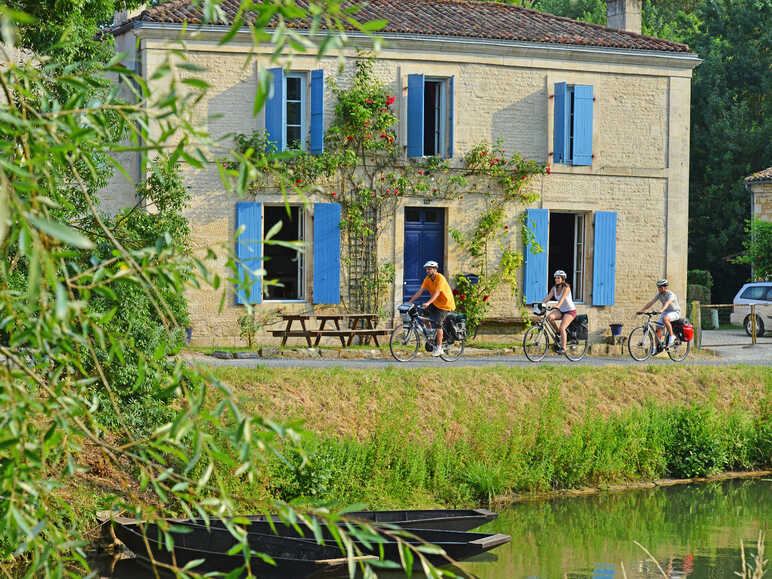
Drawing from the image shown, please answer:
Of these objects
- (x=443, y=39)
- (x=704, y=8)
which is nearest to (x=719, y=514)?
(x=443, y=39)

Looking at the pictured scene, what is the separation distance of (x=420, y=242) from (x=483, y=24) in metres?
4.45

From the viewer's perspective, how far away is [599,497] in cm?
1359

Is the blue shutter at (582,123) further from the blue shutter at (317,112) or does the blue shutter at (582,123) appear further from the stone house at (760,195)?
the stone house at (760,195)

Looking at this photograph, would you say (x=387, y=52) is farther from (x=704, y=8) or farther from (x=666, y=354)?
(x=704, y=8)

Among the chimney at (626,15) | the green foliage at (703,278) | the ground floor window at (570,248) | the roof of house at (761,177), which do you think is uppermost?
the chimney at (626,15)

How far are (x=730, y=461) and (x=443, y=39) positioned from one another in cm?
920

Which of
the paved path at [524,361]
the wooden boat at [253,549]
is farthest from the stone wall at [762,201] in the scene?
the wooden boat at [253,549]

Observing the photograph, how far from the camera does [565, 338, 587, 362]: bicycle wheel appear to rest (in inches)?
707

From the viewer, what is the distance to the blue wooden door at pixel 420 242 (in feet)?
66.4

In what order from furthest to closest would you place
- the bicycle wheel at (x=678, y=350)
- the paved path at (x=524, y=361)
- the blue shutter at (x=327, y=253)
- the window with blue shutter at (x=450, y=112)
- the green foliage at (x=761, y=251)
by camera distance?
the green foliage at (x=761, y=251)
the window with blue shutter at (x=450, y=112)
the blue shutter at (x=327, y=253)
the bicycle wheel at (x=678, y=350)
the paved path at (x=524, y=361)

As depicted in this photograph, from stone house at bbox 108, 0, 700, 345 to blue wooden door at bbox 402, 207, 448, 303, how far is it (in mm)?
27

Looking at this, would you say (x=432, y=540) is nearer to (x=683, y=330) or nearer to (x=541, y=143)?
(x=683, y=330)

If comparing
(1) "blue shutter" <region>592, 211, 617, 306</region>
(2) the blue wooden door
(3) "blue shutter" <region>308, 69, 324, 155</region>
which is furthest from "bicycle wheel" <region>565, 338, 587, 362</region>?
(3) "blue shutter" <region>308, 69, 324, 155</region>

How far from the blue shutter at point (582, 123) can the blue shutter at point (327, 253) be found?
4.86 m
